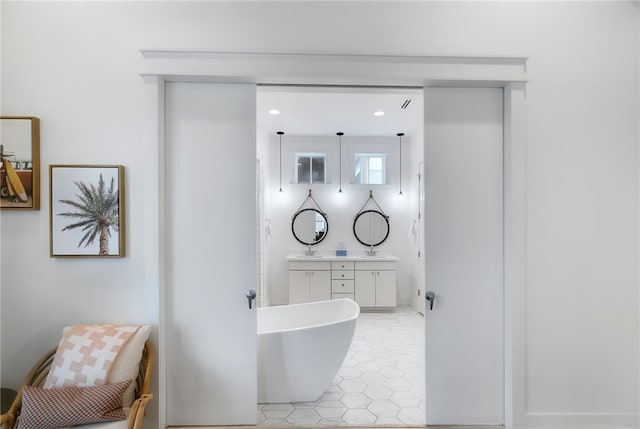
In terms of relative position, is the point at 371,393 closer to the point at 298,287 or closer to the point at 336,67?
the point at 336,67

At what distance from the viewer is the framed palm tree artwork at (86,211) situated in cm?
189

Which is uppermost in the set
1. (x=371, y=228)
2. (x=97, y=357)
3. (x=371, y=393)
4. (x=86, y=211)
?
(x=86, y=211)

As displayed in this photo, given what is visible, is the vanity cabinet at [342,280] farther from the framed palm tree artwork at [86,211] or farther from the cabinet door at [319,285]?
the framed palm tree artwork at [86,211]

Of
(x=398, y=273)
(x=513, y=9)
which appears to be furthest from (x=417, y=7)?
(x=398, y=273)

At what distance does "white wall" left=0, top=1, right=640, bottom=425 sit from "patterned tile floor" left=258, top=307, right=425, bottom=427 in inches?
31.2

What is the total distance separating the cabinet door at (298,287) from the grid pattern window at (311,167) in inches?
55.4

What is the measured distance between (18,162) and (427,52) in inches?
92.4

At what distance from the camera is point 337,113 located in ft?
13.4

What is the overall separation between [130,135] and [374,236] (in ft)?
12.8

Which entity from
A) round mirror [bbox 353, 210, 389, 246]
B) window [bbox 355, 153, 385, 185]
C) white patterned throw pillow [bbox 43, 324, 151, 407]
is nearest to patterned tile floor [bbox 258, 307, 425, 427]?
white patterned throw pillow [bbox 43, 324, 151, 407]

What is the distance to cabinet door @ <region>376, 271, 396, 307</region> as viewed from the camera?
16.0 ft

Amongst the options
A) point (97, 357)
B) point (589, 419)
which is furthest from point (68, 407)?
point (589, 419)

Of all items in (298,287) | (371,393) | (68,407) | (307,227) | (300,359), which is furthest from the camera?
(307,227)

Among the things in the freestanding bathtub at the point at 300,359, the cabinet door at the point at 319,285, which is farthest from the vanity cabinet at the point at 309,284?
the freestanding bathtub at the point at 300,359
